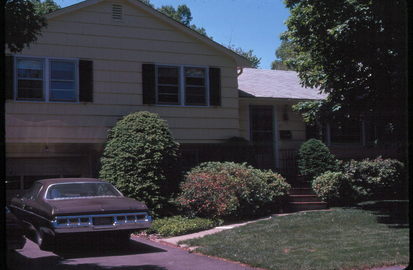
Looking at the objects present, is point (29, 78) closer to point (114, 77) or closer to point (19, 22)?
point (114, 77)

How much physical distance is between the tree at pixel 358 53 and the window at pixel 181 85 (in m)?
3.81

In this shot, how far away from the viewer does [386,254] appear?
830 cm

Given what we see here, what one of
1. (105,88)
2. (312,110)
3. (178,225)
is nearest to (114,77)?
(105,88)

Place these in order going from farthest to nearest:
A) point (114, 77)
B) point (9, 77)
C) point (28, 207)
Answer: point (114, 77) → point (9, 77) → point (28, 207)

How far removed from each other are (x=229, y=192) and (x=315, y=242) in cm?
375

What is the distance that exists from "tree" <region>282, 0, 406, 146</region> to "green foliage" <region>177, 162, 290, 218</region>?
2746 mm

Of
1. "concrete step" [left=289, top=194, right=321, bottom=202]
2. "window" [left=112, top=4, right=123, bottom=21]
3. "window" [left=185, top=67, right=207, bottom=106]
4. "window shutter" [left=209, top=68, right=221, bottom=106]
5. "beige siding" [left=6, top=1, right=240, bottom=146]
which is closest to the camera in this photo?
"beige siding" [left=6, top=1, right=240, bottom=146]

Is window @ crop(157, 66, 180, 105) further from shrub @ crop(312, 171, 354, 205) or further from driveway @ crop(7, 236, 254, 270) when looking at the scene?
driveway @ crop(7, 236, 254, 270)

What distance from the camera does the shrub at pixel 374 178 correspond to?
15.8 meters

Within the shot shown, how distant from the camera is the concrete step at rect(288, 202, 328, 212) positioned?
48.0 feet

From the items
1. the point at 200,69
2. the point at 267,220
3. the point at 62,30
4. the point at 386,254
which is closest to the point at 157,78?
the point at 200,69

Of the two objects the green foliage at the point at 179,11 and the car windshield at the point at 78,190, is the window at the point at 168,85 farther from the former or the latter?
the green foliage at the point at 179,11

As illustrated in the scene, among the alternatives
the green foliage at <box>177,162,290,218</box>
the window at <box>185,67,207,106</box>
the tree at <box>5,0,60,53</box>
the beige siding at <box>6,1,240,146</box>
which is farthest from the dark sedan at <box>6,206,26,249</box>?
the window at <box>185,67,207,106</box>

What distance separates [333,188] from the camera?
577 inches
